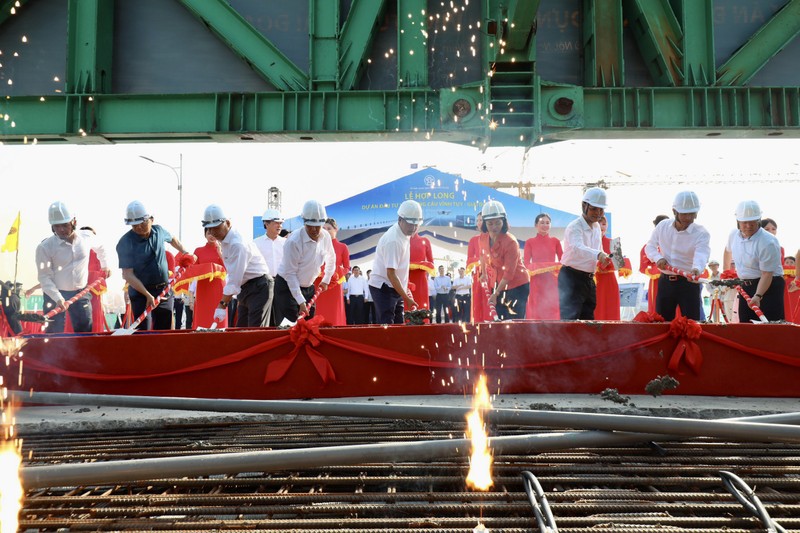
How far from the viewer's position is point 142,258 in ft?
22.5

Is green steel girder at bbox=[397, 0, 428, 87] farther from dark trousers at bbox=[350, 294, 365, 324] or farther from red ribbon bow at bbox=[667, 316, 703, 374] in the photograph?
dark trousers at bbox=[350, 294, 365, 324]

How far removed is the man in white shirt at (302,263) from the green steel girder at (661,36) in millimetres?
4876

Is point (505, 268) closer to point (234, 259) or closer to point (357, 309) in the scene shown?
point (234, 259)

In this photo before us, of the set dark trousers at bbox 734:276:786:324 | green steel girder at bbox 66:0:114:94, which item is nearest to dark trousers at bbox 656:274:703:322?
dark trousers at bbox 734:276:786:324

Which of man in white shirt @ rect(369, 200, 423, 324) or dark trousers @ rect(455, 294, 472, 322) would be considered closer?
man in white shirt @ rect(369, 200, 423, 324)

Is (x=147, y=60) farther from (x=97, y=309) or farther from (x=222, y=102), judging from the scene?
(x=97, y=309)

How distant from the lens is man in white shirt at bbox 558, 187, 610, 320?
6.55 m

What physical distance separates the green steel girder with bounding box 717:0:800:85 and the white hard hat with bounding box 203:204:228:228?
6636 mm

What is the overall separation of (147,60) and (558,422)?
827cm

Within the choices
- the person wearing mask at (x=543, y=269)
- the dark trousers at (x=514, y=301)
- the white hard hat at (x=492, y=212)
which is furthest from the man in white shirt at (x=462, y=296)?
the white hard hat at (x=492, y=212)

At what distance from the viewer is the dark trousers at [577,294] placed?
21.9ft

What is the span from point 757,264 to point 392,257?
442 cm

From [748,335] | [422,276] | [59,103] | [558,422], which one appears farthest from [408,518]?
[59,103]

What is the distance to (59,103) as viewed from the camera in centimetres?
798
